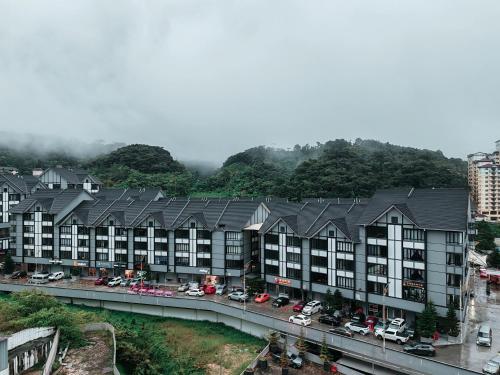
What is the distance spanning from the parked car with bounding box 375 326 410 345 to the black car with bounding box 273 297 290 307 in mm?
13545

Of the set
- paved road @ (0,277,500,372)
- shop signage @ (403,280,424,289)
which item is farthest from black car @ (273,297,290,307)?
shop signage @ (403,280,424,289)

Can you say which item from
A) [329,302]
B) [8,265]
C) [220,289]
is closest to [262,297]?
[220,289]

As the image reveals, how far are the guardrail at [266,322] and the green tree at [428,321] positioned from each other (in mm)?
5896

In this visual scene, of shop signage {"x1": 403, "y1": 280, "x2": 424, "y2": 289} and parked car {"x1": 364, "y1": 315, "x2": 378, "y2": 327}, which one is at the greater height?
shop signage {"x1": 403, "y1": 280, "x2": 424, "y2": 289}

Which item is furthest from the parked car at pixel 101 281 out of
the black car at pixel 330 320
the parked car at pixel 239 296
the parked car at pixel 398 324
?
the parked car at pixel 398 324

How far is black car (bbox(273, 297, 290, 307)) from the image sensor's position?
48.9 metres

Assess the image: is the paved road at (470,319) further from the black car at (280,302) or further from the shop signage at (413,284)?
the shop signage at (413,284)

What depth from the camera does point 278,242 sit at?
5316cm

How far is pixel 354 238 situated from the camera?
45781 millimetres

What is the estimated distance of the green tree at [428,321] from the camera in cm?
3791

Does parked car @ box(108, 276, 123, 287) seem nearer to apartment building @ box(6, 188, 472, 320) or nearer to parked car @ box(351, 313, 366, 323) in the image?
apartment building @ box(6, 188, 472, 320)

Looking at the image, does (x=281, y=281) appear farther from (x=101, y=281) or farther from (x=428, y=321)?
(x=101, y=281)

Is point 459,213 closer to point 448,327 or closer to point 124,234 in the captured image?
point 448,327

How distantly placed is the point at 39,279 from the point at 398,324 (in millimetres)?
53150
